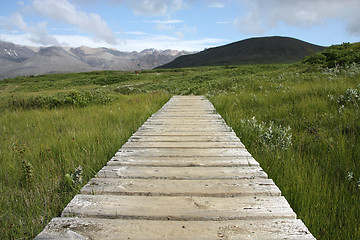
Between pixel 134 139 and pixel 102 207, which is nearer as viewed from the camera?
pixel 102 207

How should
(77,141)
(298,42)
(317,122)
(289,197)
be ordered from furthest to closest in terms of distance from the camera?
(298,42)
(317,122)
(77,141)
(289,197)

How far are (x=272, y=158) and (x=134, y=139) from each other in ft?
8.22

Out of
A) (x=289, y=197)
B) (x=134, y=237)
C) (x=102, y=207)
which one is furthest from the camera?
(x=289, y=197)

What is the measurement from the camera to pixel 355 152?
12.5 ft

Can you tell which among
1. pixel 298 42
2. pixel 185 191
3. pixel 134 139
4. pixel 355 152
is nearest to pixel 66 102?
pixel 134 139

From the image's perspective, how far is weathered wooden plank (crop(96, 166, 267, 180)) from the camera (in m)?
2.71

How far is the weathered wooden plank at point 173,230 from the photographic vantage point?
1.70 m

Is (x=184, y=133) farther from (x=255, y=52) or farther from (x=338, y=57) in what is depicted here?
(x=255, y=52)

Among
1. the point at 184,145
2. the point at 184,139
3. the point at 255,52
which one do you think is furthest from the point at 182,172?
the point at 255,52

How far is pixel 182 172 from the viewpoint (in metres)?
2.85

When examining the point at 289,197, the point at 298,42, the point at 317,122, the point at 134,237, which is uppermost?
the point at 298,42

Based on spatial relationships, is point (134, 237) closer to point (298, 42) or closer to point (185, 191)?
point (185, 191)

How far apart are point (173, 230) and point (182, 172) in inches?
43.6

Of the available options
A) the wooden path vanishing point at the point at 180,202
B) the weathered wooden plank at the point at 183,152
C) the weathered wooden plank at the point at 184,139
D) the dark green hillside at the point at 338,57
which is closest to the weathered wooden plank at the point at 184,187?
the wooden path vanishing point at the point at 180,202
